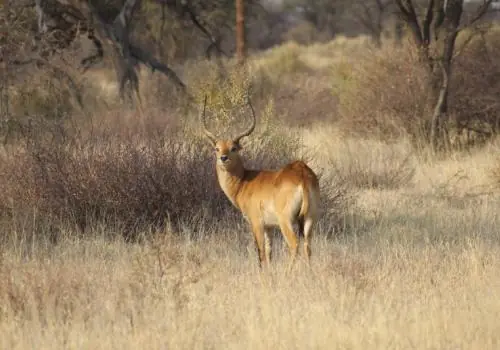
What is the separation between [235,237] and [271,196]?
1534mm

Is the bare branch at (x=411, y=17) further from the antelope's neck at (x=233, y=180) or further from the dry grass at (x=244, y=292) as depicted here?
the antelope's neck at (x=233, y=180)

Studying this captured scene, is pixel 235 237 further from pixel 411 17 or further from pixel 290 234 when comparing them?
pixel 411 17

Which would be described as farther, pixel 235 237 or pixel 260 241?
pixel 235 237

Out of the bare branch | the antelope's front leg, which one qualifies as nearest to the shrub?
the bare branch

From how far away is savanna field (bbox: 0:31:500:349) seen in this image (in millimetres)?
5980

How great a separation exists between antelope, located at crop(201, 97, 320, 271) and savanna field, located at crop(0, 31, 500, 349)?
0.30 meters

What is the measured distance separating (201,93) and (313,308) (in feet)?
27.0

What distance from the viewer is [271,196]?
7969 millimetres

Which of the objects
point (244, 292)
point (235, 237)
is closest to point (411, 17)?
point (235, 237)

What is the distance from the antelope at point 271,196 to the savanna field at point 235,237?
30 cm

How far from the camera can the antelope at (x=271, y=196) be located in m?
7.68

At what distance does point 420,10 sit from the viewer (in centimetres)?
2223

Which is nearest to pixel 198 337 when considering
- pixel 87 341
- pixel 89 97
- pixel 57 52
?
pixel 87 341

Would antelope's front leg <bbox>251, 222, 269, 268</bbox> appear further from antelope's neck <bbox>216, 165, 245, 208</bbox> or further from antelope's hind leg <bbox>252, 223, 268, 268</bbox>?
antelope's neck <bbox>216, 165, 245, 208</bbox>
